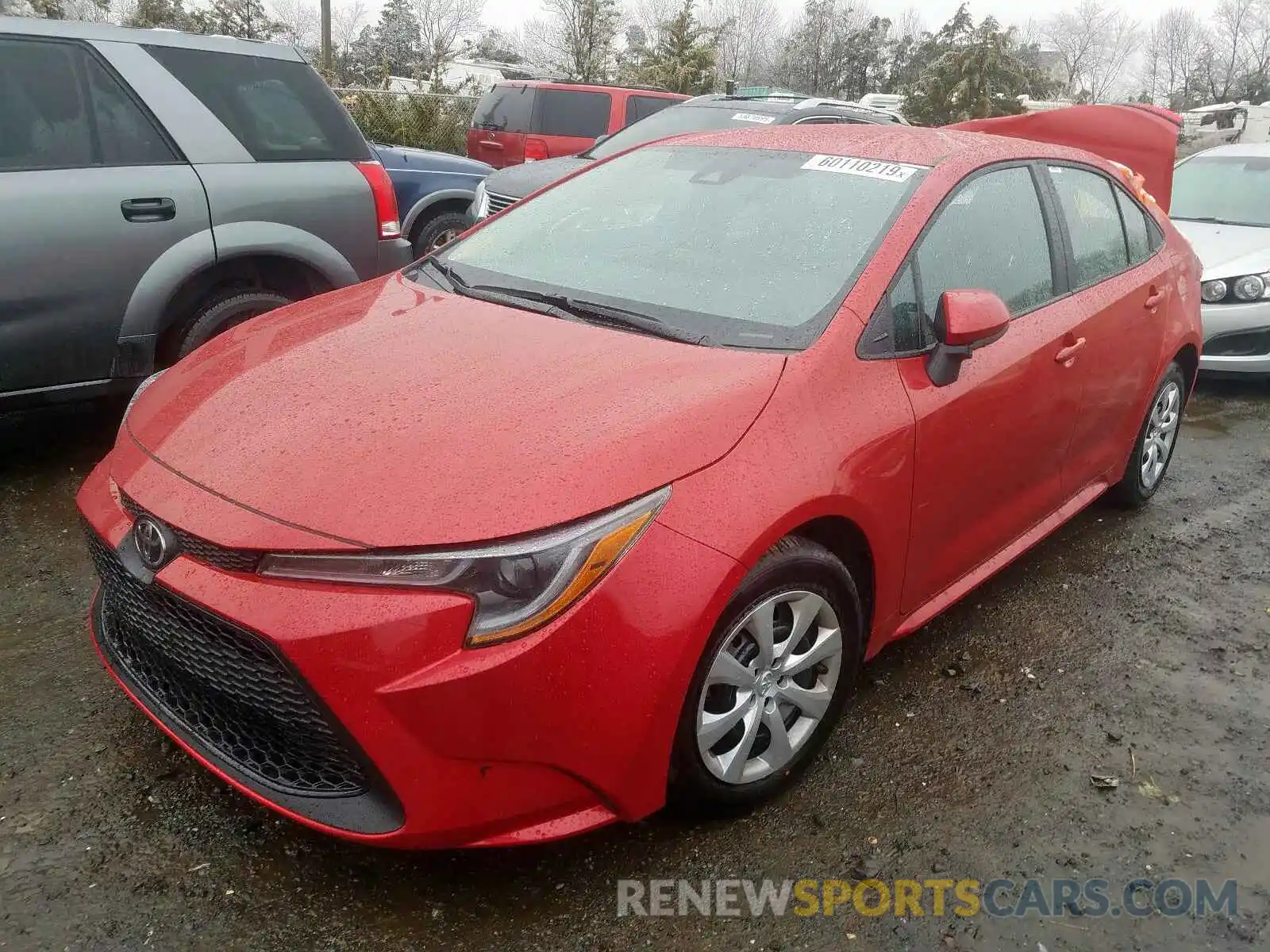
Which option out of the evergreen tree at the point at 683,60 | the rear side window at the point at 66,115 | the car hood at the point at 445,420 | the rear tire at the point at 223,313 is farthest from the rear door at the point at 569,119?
the evergreen tree at the point at 683,60

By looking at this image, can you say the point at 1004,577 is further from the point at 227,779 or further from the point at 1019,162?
the point at 227,779

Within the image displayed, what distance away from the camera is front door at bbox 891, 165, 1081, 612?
275 cm

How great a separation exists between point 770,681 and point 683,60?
1203 inches

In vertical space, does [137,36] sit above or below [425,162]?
above

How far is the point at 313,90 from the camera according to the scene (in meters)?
4.86

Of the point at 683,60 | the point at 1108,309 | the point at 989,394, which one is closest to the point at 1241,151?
the point at 1108,309

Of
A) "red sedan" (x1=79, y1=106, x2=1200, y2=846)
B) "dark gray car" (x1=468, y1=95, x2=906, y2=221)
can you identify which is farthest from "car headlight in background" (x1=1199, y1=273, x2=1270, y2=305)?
"red sedan" (x1=79, y1=106, x2=1200, y2=846)

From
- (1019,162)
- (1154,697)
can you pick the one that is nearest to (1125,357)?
(1019,162)

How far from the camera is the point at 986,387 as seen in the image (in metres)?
2.90

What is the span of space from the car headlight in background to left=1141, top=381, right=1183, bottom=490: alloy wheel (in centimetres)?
215

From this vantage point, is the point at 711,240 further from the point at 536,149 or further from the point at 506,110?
the point at 506,110

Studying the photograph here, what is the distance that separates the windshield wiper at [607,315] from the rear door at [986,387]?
47cm

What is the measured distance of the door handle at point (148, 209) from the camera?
404 cm

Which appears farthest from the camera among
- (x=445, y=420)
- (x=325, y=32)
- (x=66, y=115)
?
(x=325, y=32)
